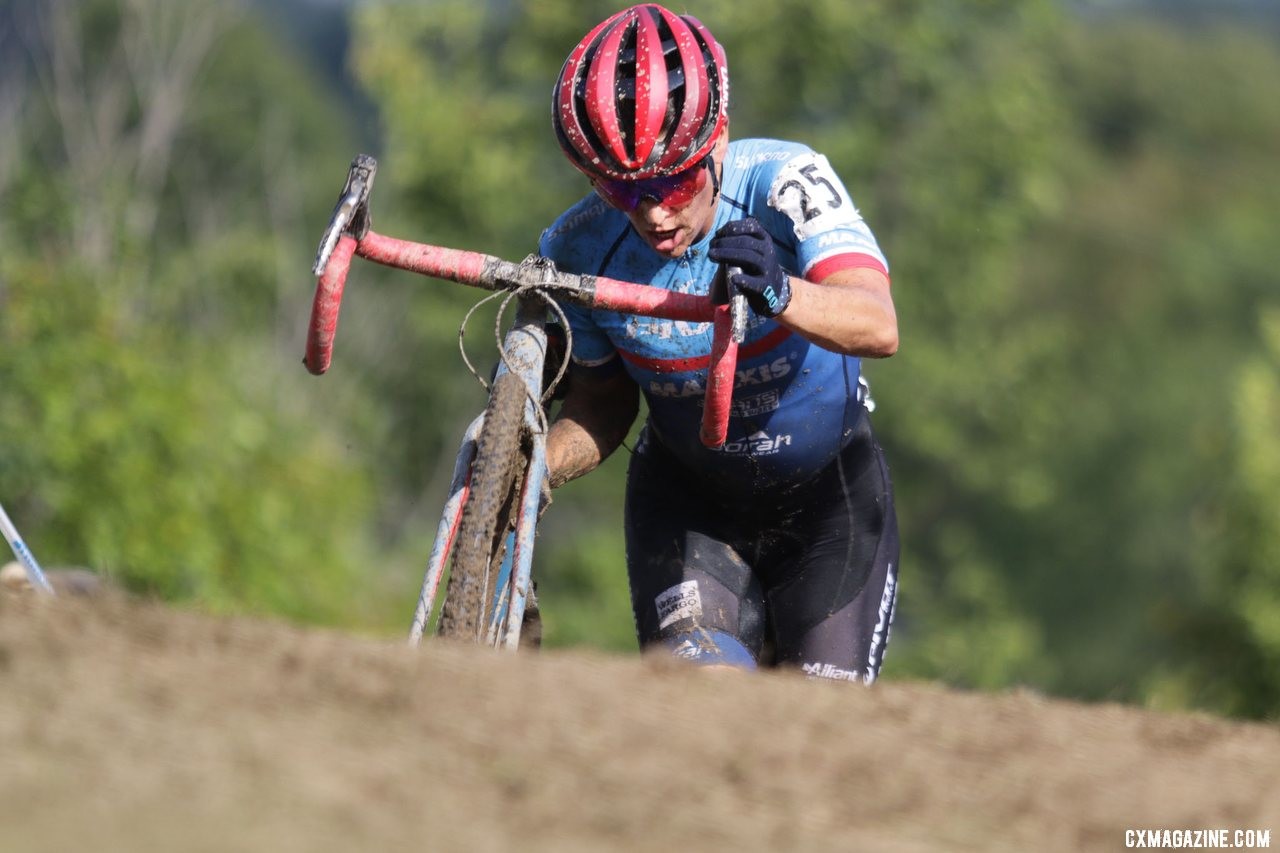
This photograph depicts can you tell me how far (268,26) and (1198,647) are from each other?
4435cm

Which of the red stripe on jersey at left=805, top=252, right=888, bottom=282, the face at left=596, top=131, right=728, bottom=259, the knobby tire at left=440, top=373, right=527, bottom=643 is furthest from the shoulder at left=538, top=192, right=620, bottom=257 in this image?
the red stripe on jersey at left=805, top=252, right=888, bottom=282

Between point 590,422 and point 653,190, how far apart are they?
98 cm

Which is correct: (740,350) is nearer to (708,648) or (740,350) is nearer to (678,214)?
(678,214)

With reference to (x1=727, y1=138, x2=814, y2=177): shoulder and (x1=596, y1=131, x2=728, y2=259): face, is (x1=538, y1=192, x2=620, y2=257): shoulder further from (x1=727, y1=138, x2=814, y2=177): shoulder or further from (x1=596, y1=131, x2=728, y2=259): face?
(x1=727, y1=138, x2=814, y2=177): shoulder

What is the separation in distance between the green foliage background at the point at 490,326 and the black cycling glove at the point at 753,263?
5.72 feet

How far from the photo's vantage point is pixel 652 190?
496 cm

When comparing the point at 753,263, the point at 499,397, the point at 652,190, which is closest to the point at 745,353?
the point at 652,190

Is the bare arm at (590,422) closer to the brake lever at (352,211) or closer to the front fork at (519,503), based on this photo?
the front fork at (519,503)

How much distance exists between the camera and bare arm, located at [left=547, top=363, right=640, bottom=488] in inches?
219

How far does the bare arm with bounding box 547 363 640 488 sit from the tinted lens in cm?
81

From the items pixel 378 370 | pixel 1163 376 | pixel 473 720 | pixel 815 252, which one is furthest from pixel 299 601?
pixel 1163 376

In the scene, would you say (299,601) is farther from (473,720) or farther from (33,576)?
(473,720)

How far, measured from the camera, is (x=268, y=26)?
189ft

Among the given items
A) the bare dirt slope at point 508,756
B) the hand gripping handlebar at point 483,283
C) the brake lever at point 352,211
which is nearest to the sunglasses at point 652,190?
the hand gripping handlebar at point 483,283
